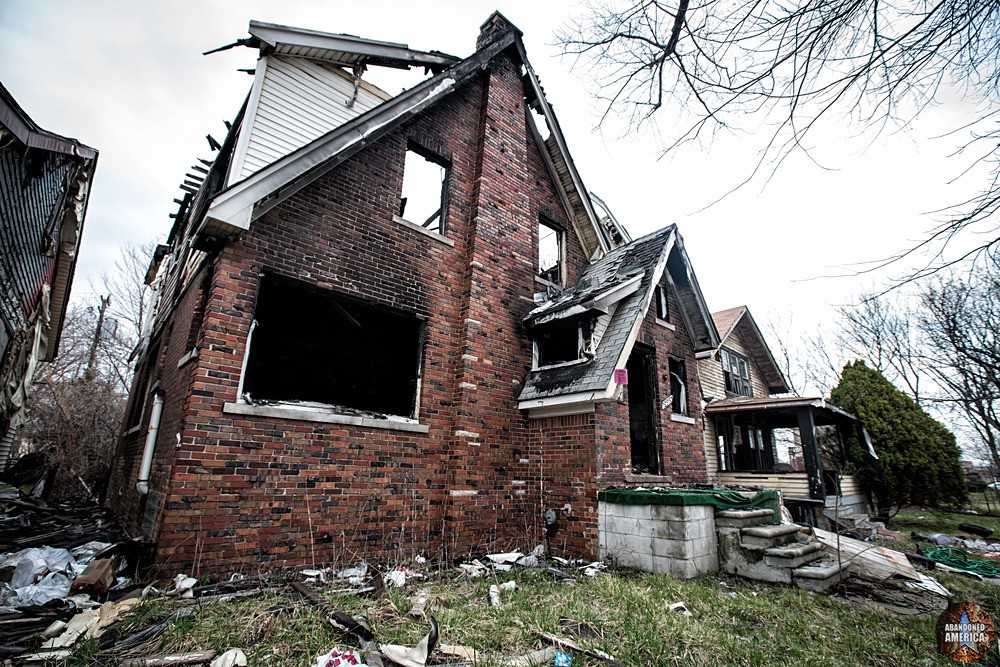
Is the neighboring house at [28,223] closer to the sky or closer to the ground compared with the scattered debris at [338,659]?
closer to the sky

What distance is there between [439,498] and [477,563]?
1083mm

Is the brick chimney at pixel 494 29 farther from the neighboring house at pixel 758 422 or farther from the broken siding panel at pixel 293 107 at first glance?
the neighboring house at pixel 758 422

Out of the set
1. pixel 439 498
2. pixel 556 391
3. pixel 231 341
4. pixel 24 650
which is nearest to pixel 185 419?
pixel 231 341

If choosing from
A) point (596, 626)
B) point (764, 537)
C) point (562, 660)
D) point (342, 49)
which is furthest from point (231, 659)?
point (342, 49)

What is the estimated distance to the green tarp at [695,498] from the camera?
258 inches

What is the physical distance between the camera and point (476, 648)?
3.41 m

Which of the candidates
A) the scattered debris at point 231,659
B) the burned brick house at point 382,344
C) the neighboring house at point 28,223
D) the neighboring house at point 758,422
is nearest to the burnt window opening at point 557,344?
the burned brick house at point 382,344

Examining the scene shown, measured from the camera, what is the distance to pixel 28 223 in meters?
6.45

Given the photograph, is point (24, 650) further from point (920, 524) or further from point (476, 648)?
point (920, 524)

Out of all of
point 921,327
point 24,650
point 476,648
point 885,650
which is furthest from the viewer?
point 921,327

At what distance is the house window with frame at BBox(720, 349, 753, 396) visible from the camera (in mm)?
15984

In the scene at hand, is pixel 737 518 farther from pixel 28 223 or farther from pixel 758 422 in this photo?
pixel 28 223

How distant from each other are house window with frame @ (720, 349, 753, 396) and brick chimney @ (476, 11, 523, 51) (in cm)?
1217
